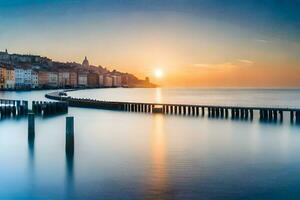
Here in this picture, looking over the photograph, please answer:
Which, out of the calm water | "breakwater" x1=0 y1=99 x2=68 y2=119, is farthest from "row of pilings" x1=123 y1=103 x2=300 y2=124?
"breakwater" x1=0 y1=99 x2=68 y2=119

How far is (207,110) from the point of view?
4591 cm

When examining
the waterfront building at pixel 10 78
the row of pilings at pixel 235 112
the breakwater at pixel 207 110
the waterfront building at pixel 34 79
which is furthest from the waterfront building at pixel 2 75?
the row of pilings at pixel 235 112

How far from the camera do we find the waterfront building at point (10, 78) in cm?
12450

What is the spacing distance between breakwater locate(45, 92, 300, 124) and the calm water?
6270 mm

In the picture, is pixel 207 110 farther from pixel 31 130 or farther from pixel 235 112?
pixel 31 130

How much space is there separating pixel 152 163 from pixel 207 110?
29962 mm

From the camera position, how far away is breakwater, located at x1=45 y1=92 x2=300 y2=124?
34312 millimetres

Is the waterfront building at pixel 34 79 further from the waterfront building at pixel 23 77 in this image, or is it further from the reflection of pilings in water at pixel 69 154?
the reflection of pilings in water at pixel 69 154

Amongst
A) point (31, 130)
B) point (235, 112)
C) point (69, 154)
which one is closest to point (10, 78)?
point (235, 112)

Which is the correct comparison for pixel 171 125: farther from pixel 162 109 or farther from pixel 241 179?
pixel 241 179

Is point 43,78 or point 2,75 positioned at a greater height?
point 43,78

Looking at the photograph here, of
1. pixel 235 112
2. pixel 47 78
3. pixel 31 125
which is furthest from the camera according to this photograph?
pixel 47 78

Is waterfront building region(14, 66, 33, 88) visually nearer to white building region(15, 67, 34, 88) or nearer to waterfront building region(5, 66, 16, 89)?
white building region(15, 67, 34, 88)

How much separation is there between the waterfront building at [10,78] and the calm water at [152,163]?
103 metres
